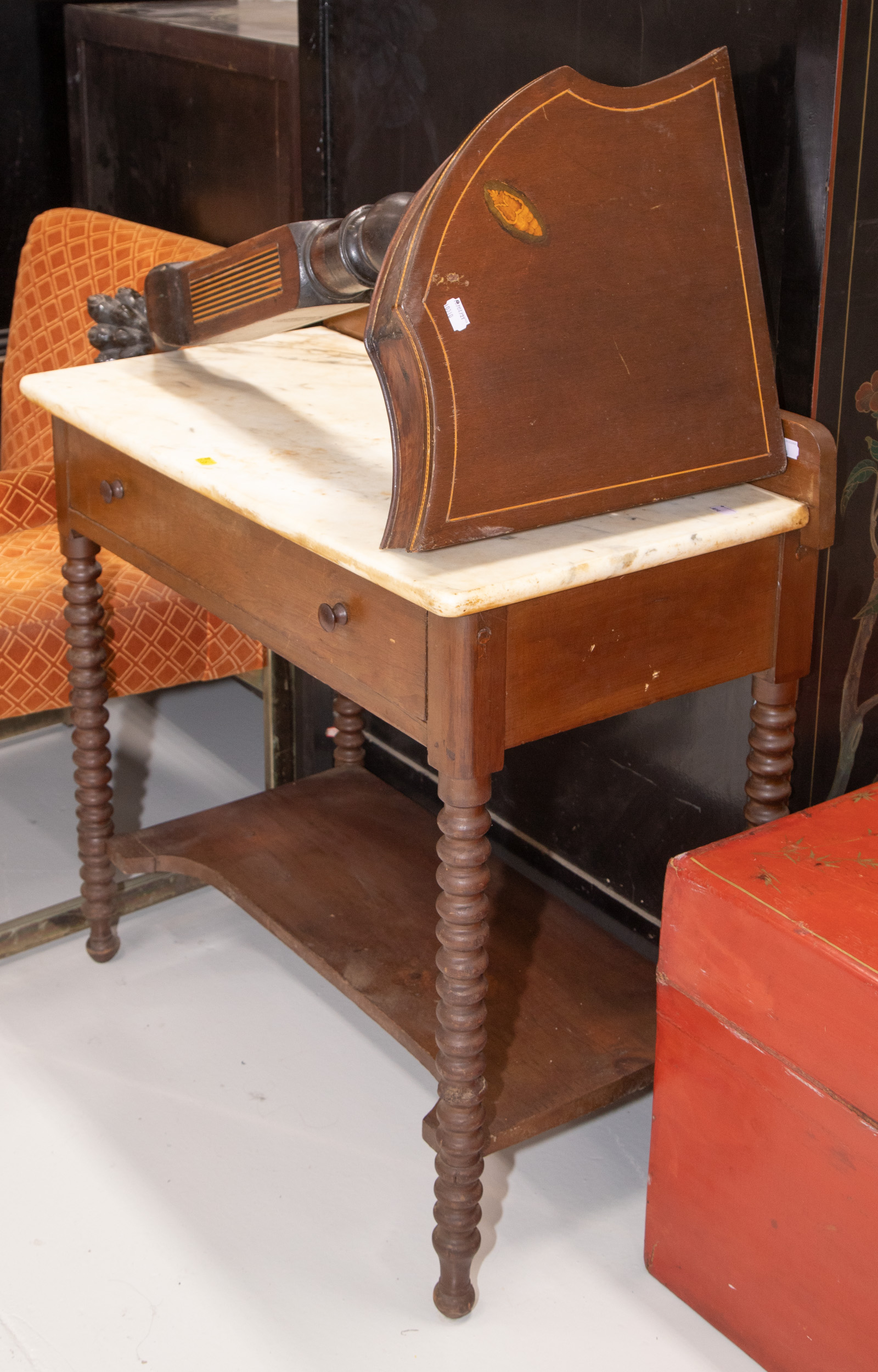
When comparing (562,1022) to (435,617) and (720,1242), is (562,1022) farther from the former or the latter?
(435,617)

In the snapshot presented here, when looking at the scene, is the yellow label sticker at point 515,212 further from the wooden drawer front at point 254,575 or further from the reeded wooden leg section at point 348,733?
the reeded wooden leg section at point 348,733

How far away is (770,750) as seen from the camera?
175 centimetres

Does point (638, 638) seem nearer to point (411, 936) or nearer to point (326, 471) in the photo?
point (326, 471)

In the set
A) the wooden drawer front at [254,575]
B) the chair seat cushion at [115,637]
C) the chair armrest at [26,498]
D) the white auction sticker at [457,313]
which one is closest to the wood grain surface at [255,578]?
the wooden drawer front at [254,575]

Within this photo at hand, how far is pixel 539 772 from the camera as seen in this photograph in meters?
2.27

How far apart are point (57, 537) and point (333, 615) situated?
59.0 inches

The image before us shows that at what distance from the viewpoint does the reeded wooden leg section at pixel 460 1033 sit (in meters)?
1.54

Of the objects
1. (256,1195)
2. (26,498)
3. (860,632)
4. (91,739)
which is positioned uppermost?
(860,632)

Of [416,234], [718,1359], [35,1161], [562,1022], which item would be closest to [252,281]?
[416,234]

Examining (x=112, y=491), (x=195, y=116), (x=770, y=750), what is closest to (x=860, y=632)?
(x=770, y=750)

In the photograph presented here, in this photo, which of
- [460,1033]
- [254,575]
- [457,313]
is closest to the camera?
[457,313]

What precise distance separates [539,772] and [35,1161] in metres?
0.92

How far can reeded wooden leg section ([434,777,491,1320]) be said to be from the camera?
5.05ft

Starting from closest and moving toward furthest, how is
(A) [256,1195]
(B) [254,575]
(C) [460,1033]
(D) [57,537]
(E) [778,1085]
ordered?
1. (E) [778,1085]
2. (C) [460,1033]
3. (B) [254,575]
4. (A) [256,1195]
5. (D) [57,537]
